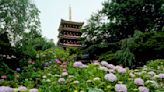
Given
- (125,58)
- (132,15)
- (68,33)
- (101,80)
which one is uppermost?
(132,15)

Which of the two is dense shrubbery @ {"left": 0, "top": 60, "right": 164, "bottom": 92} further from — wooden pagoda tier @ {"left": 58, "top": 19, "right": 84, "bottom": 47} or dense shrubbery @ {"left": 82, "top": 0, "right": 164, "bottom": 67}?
wooden pagoda tier @ {"left": 58, "top": 19, "right": 84, "bottom": 47}

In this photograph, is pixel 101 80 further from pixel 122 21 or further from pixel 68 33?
pixel 68 33

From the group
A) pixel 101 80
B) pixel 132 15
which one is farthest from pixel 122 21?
pixel 101 80

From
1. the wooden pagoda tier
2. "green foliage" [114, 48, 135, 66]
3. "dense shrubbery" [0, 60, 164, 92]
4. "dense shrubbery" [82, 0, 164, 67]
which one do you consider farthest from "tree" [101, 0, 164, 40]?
"dense shrubbery" [0, 60, 164, 92]

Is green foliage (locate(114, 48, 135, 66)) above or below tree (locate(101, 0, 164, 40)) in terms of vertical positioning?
below

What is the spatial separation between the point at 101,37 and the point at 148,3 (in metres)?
6.66

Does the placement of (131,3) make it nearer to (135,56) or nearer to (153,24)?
(153,24)

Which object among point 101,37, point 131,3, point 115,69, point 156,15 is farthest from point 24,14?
point 115,69

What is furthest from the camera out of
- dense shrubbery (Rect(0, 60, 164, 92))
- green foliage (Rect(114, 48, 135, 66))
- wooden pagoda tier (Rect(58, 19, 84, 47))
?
wooden pagoda tier (Rect(58, 19, 84, 47))

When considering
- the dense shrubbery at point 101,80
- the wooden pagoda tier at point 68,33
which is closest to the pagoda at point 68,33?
the wooden pagoda tier at point 68,33

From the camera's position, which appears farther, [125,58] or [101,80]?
[125,58]

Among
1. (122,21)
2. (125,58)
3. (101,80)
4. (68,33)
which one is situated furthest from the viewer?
(68,33)

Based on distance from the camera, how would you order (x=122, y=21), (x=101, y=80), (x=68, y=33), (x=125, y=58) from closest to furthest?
(x=101, y=80) < (x=125, y=58) < (x=122, y=21) < (x=68, y=33)

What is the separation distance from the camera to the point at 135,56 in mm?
15500
